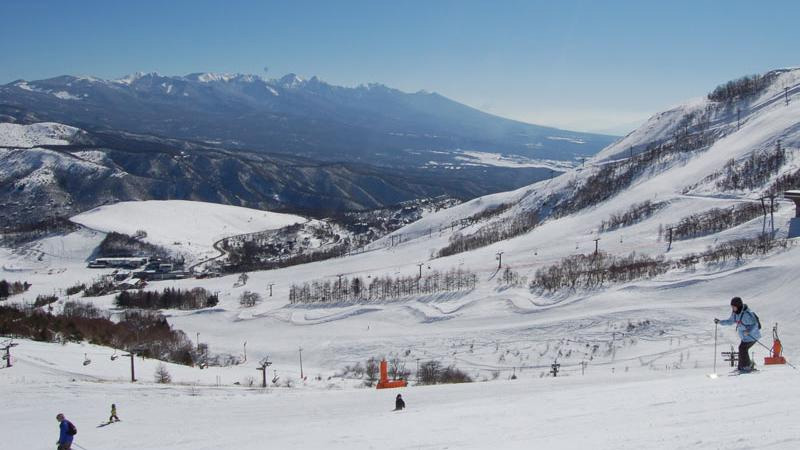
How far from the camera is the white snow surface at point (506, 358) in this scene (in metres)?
14.6

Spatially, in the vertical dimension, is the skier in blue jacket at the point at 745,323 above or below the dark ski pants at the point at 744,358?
above

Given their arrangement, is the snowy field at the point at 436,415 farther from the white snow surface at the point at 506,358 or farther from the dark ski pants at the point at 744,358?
the dark ski pants at the point at 744,358

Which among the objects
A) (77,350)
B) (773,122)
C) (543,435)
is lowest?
(77,350)

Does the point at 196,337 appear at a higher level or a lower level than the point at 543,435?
lower

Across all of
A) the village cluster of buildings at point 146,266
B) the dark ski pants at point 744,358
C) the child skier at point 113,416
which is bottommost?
the village cluster of buildings at point 146,266

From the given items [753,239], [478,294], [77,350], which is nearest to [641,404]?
[77,350]

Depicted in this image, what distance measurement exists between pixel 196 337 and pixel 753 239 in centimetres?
6125

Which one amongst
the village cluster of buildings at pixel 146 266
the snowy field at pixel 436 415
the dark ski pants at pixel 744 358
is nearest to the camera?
the snowy field at pixel 436 415

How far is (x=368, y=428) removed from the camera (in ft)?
56.4

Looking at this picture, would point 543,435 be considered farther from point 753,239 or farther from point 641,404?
point 753,239

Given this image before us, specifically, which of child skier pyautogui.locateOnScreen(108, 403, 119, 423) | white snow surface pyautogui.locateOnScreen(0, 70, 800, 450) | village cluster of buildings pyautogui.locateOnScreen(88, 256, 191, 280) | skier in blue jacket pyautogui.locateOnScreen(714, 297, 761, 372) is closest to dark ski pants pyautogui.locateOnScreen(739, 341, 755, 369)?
skier in blue jacket pyautogui.locateOnScreen(714, 297, 761, 372)

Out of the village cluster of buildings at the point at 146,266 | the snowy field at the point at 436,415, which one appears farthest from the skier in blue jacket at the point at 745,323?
the village cluster of buildings at the point at 146,266

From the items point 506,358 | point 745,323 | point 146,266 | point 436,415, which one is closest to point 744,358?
point 745,323

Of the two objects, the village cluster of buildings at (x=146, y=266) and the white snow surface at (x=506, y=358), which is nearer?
the white snow surface at (x=506, y=358)
